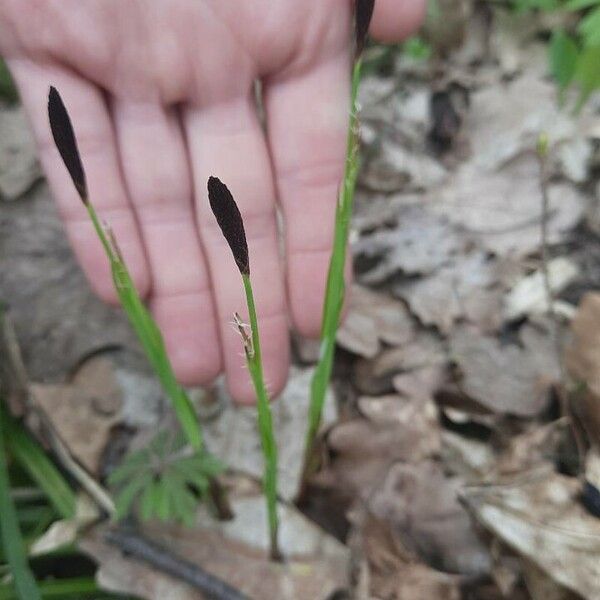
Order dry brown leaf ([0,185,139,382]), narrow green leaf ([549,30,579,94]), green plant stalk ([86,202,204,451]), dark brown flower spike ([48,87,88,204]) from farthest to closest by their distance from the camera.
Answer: narrow green leaf ([549,30,579,94]), dry brown leaf ([0,185,139,382]), green plant stalk ([86,202,204,451]), dark brown flower spike ([48,87,88,204])

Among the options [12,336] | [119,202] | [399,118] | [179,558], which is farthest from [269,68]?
[399,118]

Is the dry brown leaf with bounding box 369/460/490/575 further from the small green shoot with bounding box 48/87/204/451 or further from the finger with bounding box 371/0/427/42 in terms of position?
the finger with bounding box 371/0/427/42

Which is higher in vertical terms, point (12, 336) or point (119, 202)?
point (119, 202)

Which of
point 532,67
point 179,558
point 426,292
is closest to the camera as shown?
point 179,558

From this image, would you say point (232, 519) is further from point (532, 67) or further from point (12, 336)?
point (532, 67)

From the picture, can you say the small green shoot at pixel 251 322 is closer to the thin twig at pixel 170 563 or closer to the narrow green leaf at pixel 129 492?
the thin twig at pixel 170 563

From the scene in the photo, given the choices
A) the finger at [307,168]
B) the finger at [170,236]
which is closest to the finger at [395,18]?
the finger at [307,168]

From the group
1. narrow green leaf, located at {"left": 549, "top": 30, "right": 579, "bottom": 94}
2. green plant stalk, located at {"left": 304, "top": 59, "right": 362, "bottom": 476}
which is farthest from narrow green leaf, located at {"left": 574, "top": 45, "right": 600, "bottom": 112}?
green plant stalk, located at {"left": 304, "top": 59, "right": 362, "bottom": 476}
